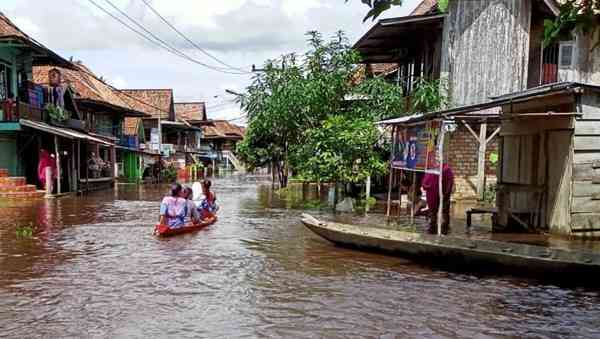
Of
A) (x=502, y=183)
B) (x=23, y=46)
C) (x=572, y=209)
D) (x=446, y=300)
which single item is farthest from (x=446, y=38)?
(x=23, y=46)

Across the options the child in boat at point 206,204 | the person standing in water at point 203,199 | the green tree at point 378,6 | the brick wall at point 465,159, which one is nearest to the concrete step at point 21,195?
the child in boat at point 206,204

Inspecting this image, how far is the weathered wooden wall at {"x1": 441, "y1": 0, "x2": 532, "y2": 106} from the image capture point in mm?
16547

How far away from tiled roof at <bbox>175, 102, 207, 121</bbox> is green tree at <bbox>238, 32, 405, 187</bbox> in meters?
36.8

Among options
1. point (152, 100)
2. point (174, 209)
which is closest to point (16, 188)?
point (174, 209)

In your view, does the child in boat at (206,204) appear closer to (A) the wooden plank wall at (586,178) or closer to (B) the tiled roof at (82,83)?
(A) the wooden plank wall at (586,178)

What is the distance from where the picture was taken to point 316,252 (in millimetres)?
10070

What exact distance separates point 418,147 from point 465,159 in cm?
744

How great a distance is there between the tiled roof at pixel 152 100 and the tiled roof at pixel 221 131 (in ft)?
55.8

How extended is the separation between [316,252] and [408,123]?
11.1ft

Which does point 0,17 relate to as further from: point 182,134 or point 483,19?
point 182,134

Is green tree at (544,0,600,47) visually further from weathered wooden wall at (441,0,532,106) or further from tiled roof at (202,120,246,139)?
tiled roof at (202,120,246,139)

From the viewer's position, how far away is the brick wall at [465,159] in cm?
1762

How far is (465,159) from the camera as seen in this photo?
1767 cm

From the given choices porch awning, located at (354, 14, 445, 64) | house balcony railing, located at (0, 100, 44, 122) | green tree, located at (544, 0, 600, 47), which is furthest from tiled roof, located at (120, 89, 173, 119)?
green tree, located at (544, 0, 600, 47)
